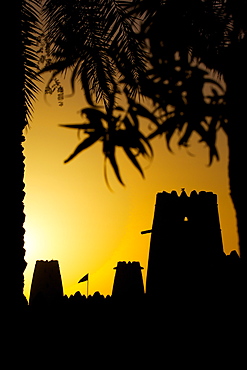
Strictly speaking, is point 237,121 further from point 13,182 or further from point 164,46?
point 13,182

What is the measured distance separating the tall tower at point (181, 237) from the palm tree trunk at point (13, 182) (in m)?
3.37

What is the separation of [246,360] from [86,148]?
267cm

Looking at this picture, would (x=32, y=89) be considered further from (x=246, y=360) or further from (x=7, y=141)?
(x=246, y=360)

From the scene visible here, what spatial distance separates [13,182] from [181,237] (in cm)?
362

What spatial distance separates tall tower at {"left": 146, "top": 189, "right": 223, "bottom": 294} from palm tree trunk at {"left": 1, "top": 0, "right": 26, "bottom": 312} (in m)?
3.37

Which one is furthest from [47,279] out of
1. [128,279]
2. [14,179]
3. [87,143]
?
[14,179]

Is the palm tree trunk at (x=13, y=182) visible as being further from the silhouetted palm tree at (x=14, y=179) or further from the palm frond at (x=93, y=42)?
the palm frond at (x=93, y=42)

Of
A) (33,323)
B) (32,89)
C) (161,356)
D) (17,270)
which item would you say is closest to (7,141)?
(17,270)

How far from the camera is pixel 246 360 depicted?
16.1 feet

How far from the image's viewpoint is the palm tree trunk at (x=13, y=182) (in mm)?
3523

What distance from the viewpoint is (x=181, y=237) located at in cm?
682

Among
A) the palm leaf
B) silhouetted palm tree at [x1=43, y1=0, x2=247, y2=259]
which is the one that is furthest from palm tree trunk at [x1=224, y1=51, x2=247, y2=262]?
the palm leaf

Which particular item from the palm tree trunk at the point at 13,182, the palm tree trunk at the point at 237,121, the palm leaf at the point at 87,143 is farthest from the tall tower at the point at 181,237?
the palm tree trunk at the point at 13,182

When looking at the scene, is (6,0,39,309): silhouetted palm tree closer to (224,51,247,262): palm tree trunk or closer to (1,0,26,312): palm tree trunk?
(1,0,26,312): palm tree trunk
